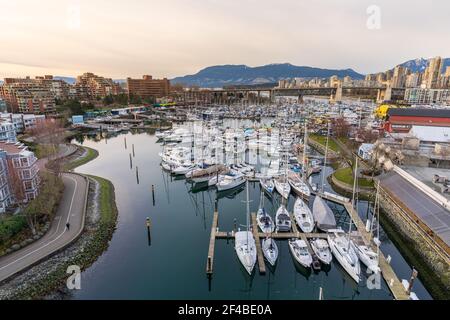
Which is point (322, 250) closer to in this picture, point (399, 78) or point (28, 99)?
point (28, 99)

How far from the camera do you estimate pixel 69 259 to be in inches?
632

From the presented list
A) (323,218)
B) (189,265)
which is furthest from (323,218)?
(189,265)

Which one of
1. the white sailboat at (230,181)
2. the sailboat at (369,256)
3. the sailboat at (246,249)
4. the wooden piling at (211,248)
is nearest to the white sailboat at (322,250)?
the sailboat at (369,256)

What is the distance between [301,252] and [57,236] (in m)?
16.2

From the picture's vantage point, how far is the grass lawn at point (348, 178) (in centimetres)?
2648

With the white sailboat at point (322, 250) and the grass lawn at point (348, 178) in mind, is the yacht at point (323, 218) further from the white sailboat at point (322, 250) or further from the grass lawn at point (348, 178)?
the grass lawn at point (348, 178)

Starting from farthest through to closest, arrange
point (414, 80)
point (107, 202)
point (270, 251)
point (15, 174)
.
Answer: point (414, 80)
point (107, 202)
point (15, 174)
point (270, 251)

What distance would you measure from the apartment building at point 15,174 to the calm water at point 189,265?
7166 millimetres

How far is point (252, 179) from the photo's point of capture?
2983 centimetres

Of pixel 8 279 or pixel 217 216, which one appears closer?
pixel 8 279

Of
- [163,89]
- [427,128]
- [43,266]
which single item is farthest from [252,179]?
[163,89]

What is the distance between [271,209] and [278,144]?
19.5 metres

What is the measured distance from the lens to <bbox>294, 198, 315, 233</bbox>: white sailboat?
1955cm
